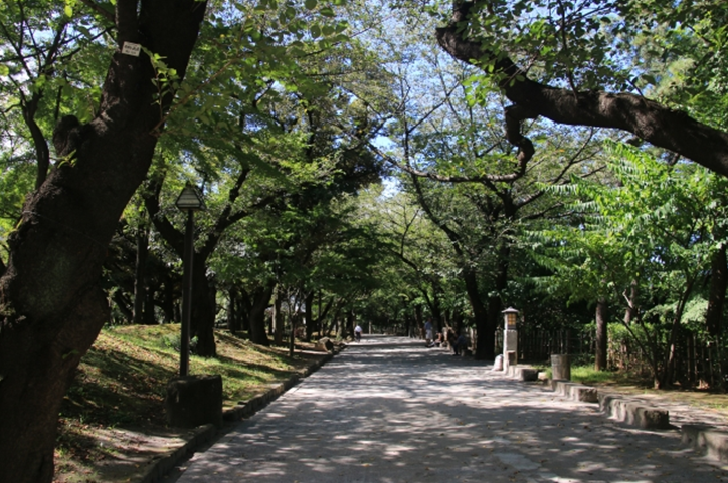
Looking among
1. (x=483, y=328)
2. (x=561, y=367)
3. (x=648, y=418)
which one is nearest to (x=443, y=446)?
(x=648, y=418)

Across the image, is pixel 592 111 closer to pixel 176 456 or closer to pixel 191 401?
pixel 176 456

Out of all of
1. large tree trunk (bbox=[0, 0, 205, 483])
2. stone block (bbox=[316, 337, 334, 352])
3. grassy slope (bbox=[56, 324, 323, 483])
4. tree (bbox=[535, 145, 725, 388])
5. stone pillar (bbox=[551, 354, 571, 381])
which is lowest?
stone block (bbox=[316, 337, 334, 352])

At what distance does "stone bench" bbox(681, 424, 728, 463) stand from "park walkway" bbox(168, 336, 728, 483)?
15 centimetres

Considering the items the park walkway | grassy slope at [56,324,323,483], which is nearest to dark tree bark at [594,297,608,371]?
the park walkway

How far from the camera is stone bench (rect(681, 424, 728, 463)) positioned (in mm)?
6434

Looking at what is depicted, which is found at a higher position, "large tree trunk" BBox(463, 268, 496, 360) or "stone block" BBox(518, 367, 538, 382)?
"large tree trunk" BBox(463, 268, 496, 360)

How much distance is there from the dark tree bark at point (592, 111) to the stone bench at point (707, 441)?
3.27 metres

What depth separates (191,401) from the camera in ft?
26.7

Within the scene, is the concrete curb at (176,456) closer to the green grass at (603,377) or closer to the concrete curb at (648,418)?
the concrete curb at (648,418)

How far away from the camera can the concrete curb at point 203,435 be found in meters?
5.85

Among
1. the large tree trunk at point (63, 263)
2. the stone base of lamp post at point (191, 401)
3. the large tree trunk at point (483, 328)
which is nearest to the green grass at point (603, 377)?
the large tree trunk at point (483, 328)

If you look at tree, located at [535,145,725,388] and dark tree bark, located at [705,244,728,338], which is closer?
tree, located at [535,145,725,388]

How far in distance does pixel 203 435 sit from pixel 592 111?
615 cm

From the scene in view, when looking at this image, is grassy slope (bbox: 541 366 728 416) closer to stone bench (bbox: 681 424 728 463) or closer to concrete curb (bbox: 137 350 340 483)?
stone bench (bbox: 681 424 728 463)
